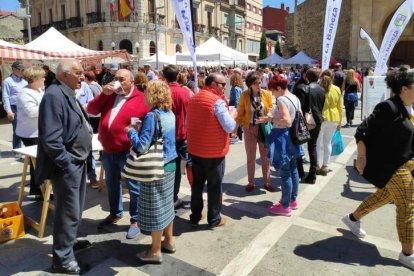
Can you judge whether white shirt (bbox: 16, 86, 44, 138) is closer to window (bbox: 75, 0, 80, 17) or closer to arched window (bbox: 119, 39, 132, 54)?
arched window (bbox: 119, 39, 132, 54)

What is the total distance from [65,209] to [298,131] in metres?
2.79

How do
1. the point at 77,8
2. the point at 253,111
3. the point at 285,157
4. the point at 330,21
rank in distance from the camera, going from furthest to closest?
the point at 77,8
the point at 330,21
the point at 253,111
the point at 285,157

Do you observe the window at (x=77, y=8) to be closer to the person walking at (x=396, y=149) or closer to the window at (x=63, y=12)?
the window at (x=63, y=12)

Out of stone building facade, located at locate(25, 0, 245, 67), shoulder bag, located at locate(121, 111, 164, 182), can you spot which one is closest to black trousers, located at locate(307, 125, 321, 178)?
shoulder bag, located at locate(121, 111, 164, 182)

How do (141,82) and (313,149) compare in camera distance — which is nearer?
(141,82)

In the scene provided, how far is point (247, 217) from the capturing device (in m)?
4.46

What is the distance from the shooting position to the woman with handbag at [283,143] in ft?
14.2

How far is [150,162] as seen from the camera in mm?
3154

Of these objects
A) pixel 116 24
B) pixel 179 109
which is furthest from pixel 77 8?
pixel 179 109

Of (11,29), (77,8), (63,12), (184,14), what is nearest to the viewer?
(184,14)

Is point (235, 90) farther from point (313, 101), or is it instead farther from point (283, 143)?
point (283, 143)

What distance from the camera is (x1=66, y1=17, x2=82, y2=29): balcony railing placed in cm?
3647

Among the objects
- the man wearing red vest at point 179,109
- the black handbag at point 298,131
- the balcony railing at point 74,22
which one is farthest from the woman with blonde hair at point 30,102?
the balcony railing at point 74,22

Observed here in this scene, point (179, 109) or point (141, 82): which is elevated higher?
point (141, 82)
